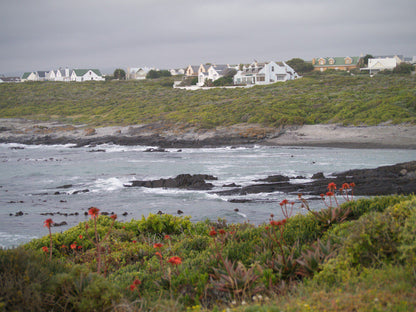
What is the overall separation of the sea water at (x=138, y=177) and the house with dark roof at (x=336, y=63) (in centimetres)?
6982

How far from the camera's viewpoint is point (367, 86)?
189 feet

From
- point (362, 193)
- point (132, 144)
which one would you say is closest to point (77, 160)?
point (132, 144)

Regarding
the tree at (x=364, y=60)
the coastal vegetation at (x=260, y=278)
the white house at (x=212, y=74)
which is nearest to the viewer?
the coastal vegetation at (x=260, y=278)

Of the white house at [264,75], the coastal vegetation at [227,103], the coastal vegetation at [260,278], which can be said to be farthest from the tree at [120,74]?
the coastal vegetation at [260,278]

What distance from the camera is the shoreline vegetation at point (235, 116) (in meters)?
40.0

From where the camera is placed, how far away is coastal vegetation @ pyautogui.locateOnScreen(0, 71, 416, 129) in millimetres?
44906

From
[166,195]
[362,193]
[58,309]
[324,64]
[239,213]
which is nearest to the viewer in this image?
[58,309]

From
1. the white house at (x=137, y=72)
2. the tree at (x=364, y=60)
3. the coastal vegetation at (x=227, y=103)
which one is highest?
the white house at (x=137, y=72)

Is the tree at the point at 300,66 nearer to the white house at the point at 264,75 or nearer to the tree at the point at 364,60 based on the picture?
the tree at the point at 364,60

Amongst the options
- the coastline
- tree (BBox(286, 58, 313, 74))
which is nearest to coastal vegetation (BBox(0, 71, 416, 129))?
the coastline

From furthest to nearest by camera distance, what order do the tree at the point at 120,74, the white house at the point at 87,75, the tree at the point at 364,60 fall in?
the white house at the point at 87,75 < the tree at the point at 120,74 < the tree at the point at 364,60

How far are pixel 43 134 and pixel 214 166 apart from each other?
33.7 m

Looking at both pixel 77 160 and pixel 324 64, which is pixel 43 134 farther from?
pixel 324 64

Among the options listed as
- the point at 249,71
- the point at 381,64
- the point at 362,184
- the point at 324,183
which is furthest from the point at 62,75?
the point at 362,184
